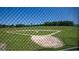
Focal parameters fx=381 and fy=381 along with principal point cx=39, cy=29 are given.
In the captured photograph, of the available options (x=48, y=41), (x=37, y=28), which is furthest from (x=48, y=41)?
(x=37, y=28)

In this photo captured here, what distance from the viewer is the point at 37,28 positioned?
12.9ft

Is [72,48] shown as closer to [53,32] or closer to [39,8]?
[53,32]

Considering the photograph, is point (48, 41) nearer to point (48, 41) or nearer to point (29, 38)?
point (48, 41)

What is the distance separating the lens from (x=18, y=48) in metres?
3.94

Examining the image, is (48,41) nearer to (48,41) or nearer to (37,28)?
(48,41)

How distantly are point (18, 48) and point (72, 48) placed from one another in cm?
56

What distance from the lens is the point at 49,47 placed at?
13.0 ft

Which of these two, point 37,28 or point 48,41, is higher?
point 37,28

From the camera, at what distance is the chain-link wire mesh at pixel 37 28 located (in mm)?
3920

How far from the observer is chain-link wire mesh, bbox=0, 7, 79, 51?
3.92 metres

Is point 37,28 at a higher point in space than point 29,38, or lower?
higher
